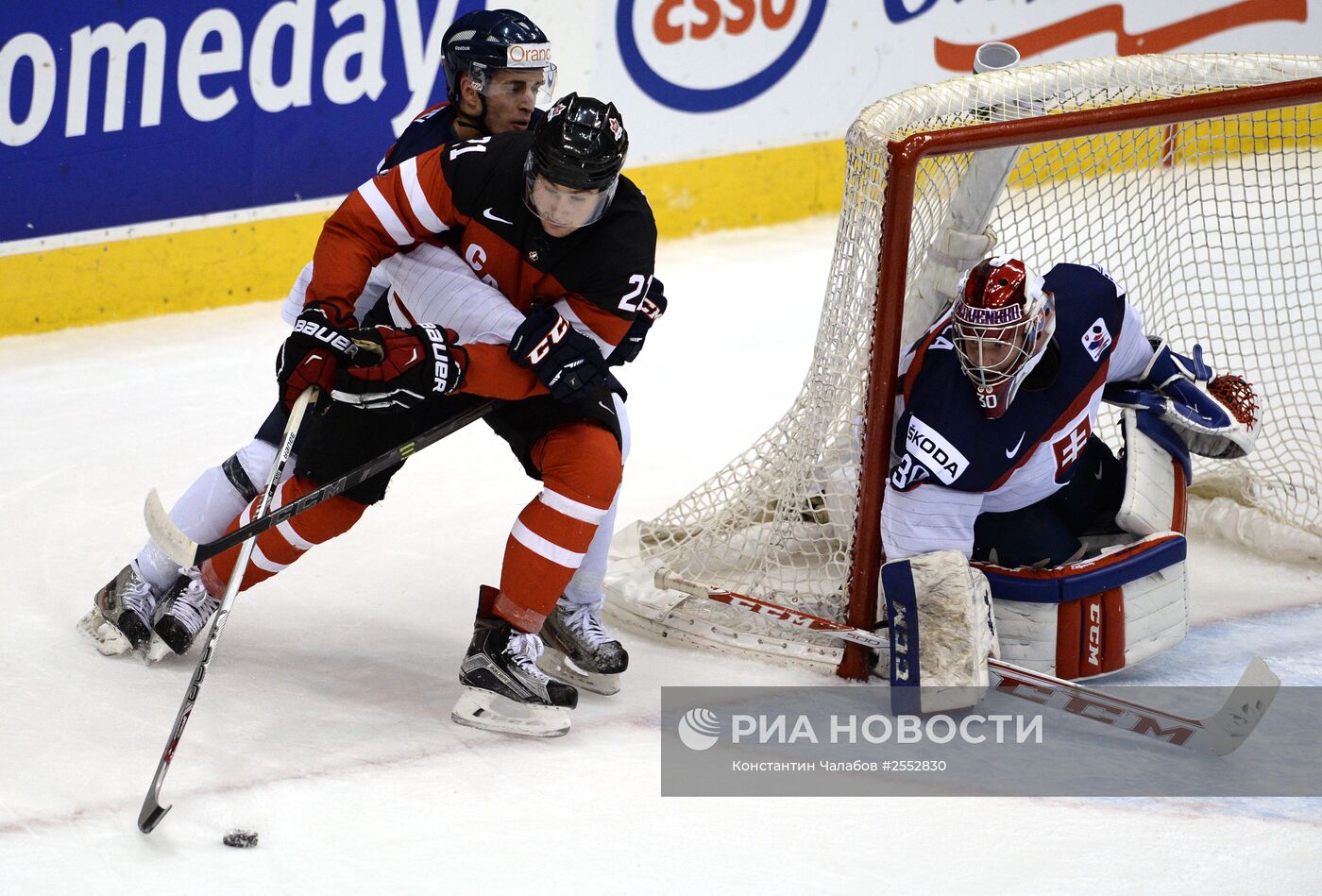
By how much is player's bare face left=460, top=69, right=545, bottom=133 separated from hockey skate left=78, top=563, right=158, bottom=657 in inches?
41.7

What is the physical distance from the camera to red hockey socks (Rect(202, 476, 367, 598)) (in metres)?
2.60

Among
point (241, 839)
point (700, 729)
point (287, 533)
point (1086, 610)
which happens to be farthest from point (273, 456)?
point (1086, 610)

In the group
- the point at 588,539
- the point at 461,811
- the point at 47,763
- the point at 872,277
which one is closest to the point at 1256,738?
the point at 872,277

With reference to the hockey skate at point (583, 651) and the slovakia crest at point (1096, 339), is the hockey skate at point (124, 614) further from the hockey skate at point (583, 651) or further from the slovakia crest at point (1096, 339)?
the slovakia crest at point (1096, 339)

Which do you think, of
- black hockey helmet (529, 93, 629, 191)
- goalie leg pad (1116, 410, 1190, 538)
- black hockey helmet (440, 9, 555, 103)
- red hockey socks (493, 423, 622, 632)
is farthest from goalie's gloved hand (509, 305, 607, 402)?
goalie leg pad (1116, 410, 1190, 538)

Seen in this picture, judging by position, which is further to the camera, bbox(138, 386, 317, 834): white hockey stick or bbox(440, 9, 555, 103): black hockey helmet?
bbox(440, 9, 555, 103): black hockey helmet

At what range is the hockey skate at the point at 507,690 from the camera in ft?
8.29

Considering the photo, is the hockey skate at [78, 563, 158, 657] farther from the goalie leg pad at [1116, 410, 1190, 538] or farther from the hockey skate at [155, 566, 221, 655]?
the goalie leg pad at [1116, 410, 1190, 538]

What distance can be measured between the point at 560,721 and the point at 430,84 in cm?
293

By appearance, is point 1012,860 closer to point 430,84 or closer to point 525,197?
point 525,197

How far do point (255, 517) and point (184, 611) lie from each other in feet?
0.83

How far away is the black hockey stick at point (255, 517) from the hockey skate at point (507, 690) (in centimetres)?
33

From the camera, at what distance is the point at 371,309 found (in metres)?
2.84

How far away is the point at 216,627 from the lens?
7.81 ft
